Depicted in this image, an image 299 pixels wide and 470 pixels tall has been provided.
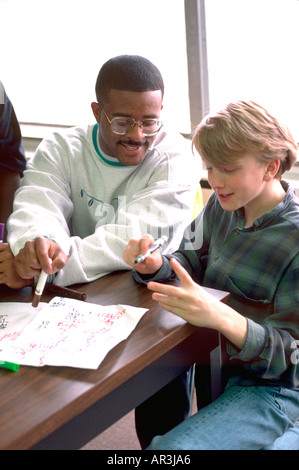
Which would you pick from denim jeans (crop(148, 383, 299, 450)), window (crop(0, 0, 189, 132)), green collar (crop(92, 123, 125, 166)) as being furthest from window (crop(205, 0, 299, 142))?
denim jeans (crop(148, 383, 299, 450))

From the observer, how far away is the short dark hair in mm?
1660

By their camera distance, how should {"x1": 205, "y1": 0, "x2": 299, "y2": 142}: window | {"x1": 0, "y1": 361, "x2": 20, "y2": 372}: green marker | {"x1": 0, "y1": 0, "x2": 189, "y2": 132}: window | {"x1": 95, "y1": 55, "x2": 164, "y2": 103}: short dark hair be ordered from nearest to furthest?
{"x1": 0, "y1": 361, "x2": 20, "y2": 372}: green marker < {"x1": 95, "y1": 55, "x2": 164, "y2": 103}: short dark hair < {"x1": 205, "y1": 0, "x2": 299, "y2": 142}: window < {"x1": 0, "y1": 0, "x2": 189, "y2": 132}: window

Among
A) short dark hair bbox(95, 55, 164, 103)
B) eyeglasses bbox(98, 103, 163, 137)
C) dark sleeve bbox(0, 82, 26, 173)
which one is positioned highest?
short dark hair bbox(95, 55, 164, 103)

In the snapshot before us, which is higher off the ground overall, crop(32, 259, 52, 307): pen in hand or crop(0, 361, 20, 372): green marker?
crop(32, 259, 52, 307): pen in hand

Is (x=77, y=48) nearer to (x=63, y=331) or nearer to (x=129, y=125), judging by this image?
(x=129, y=125)

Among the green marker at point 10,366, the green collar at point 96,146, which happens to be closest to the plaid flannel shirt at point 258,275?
the green collar at point 96,146

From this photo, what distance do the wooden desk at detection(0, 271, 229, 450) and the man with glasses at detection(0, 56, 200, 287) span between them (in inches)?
Answer: 8.4

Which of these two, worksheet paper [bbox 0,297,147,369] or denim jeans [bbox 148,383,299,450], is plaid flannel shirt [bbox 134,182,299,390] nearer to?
denim jeans [bbox 148,383,299,450]

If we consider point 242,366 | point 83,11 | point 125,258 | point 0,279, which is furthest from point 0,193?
point 83,11

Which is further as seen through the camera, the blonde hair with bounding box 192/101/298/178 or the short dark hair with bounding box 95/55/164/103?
the short dark hair with bounding box 95/55/164/103

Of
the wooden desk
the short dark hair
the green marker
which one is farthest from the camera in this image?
the short dark hair

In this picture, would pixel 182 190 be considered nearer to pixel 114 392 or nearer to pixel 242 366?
pixel 242 366

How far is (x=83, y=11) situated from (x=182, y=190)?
205 centimetres

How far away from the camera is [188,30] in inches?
111
